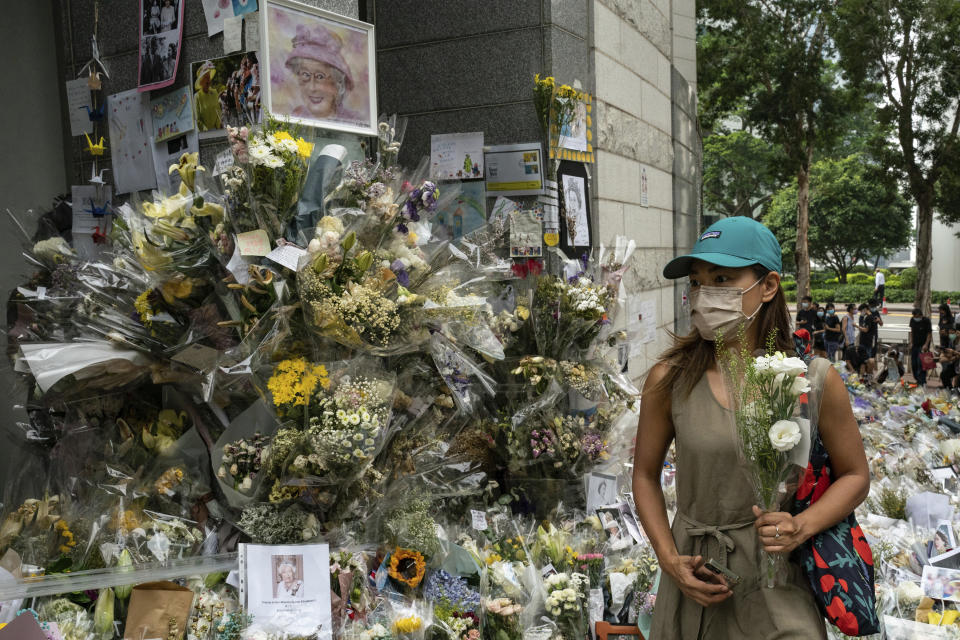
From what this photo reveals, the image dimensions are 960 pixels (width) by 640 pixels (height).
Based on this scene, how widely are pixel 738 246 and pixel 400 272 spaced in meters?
1.24

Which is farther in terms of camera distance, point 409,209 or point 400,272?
point 409,209

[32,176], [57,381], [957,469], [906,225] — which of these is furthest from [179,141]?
[906,225]

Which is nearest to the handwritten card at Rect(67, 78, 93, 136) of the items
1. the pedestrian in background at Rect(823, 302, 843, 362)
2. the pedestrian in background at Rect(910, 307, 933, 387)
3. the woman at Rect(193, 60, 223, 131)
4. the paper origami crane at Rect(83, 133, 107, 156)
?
the paper origami crane at Rect(83, 133, 107, 156)

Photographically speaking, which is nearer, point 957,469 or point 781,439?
point 781,439

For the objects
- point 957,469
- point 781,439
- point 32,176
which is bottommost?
point 957,469

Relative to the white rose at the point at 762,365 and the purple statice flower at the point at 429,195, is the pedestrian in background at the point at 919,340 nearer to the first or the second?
the purple statice flower at the point at 429,195

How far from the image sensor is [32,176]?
4.73 m

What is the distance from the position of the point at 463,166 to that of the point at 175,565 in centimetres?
343

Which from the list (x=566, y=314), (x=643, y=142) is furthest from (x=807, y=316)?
(x=566, y=314)

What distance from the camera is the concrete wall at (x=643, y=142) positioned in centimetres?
Answer: 619

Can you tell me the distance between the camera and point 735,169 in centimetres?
3394

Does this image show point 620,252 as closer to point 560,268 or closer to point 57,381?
point 560,268

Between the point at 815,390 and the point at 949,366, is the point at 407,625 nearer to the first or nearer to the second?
the point at 815,390

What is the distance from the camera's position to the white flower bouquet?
6.75 feet
